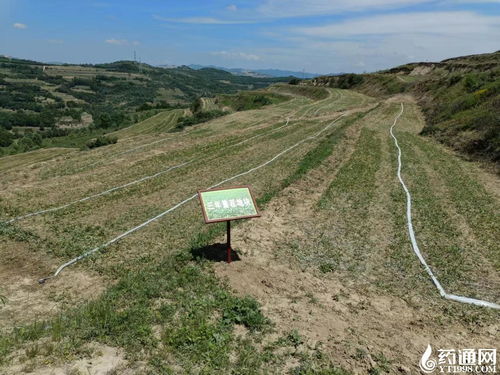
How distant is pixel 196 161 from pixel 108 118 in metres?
98.8

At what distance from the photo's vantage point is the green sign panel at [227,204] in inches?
332

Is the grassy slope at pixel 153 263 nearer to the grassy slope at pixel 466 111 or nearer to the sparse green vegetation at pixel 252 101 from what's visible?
the grassy slope at pixel 466 111

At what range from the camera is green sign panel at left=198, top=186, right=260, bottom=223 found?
27.7ft

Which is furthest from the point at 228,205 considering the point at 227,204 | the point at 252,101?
the point at 252,101

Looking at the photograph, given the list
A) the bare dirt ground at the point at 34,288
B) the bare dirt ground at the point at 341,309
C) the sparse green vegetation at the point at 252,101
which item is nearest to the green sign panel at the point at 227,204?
the bare dirt ground at the point at 341,309

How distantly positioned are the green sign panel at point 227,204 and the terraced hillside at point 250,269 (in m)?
1.37

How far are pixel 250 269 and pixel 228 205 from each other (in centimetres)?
171

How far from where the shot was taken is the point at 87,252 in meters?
10.2

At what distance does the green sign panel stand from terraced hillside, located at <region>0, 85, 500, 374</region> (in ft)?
4.51

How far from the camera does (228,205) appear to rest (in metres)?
8.72

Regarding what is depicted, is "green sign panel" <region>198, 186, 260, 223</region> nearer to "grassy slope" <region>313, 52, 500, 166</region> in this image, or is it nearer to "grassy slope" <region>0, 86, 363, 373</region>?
"grassy slope" <region>0, 86, 363, 373</region>

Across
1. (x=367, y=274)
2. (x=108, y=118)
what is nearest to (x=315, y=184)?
(x=367, y=274)

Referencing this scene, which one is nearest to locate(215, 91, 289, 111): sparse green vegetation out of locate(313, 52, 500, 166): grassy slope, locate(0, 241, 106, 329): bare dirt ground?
locate(313, 52, 500, 166): grassy slope

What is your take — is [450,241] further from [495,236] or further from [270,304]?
[270,304]
